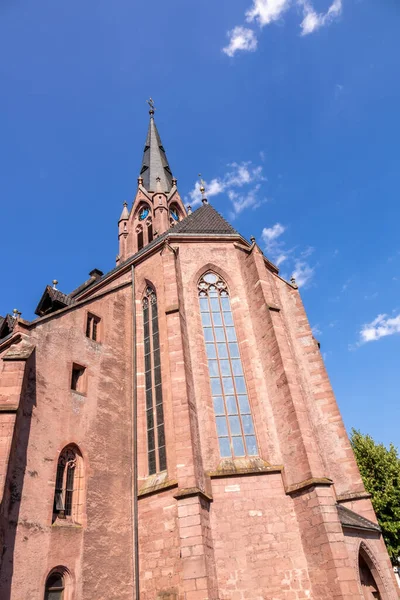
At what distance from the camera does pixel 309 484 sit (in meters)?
11.5

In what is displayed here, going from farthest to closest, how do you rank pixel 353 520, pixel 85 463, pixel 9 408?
pixel 85 463 → pixel 353 520 → pixel 9 408

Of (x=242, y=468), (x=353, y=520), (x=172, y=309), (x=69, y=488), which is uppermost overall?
(x=172, y=309)

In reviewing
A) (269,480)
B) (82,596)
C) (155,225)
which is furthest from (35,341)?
(155,225)

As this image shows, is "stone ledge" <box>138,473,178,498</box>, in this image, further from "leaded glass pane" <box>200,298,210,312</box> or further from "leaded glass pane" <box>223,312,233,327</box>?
"leaded glass pane" <box>200,298,210,312</box>

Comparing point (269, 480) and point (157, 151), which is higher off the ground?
point (157, 151)

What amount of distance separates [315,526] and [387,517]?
13.3m

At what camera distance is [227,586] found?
1091 cm

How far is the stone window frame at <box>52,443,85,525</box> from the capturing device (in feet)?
37.5

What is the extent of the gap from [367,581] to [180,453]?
678cm

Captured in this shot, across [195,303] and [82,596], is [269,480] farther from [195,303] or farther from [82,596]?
[195,303]

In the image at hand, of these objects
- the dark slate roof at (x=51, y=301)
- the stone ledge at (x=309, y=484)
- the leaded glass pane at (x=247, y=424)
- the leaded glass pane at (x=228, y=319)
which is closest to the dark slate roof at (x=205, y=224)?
the leaded glass pane at (x=228, y=319)

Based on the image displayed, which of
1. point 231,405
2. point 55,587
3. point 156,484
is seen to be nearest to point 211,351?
point 231,405

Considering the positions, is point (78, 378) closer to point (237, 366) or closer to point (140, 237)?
point (237, 366)

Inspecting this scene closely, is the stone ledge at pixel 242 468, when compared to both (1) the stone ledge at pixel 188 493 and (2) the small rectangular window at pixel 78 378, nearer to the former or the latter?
(1) the stone ledge at pixel 188 493
